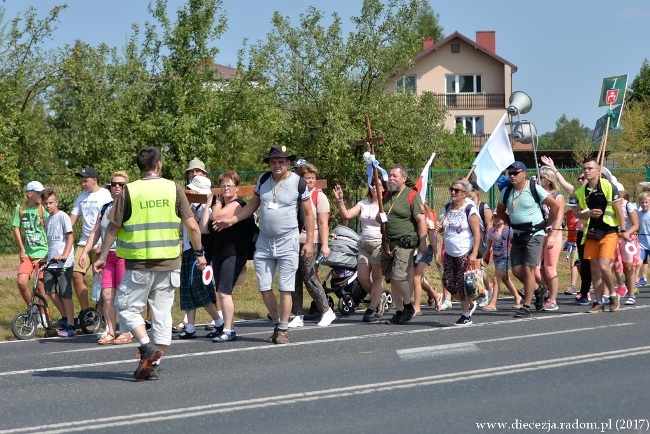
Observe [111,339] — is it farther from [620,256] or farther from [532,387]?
[620,256]

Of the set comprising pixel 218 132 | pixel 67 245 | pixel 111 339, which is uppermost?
pixel 218 132

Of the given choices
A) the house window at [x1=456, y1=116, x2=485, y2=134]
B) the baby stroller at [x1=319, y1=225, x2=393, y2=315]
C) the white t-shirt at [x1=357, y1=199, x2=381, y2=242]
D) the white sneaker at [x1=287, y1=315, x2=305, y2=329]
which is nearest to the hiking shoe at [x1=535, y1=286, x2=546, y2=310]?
the baby stroller at [x1=319, y1=225, x2=393, y2=315]

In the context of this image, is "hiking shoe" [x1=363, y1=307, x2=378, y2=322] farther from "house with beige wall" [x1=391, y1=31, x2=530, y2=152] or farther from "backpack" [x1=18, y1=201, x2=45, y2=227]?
"house with beige wall" [x1=391, y1=31, x2=530, y2=152]

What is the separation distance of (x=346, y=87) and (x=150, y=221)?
737 inches

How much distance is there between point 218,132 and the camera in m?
25.2

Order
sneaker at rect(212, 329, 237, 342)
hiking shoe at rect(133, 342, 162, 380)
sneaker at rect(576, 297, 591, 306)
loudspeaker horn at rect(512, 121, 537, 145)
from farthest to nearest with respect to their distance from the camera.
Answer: loudspeaker horn at rect(512, 121, 537, 145)
sneaker at rect(576, 297, 591, 306)
sneaker at rect(212, 329, 237, 342)
hiking shoe at rect(133, 342, 162, 380)

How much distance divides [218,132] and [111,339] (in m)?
13.4

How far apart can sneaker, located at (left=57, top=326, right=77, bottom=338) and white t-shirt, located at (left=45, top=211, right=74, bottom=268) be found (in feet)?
2.52

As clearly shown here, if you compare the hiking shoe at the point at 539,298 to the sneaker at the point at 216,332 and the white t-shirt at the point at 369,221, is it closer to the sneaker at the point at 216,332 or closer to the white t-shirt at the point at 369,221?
the white t-shirt at the point at 369,221

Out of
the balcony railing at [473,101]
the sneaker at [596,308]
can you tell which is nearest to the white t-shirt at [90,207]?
the sneaker at [596,308]

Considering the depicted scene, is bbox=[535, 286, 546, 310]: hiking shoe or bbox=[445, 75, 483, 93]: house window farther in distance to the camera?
bbox=[445, 75, 483, 93]: house window

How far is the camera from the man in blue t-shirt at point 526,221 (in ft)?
43.8

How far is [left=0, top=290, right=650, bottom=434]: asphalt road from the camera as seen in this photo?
7.51 m

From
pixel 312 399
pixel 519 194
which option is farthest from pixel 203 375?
pixel 519 194
